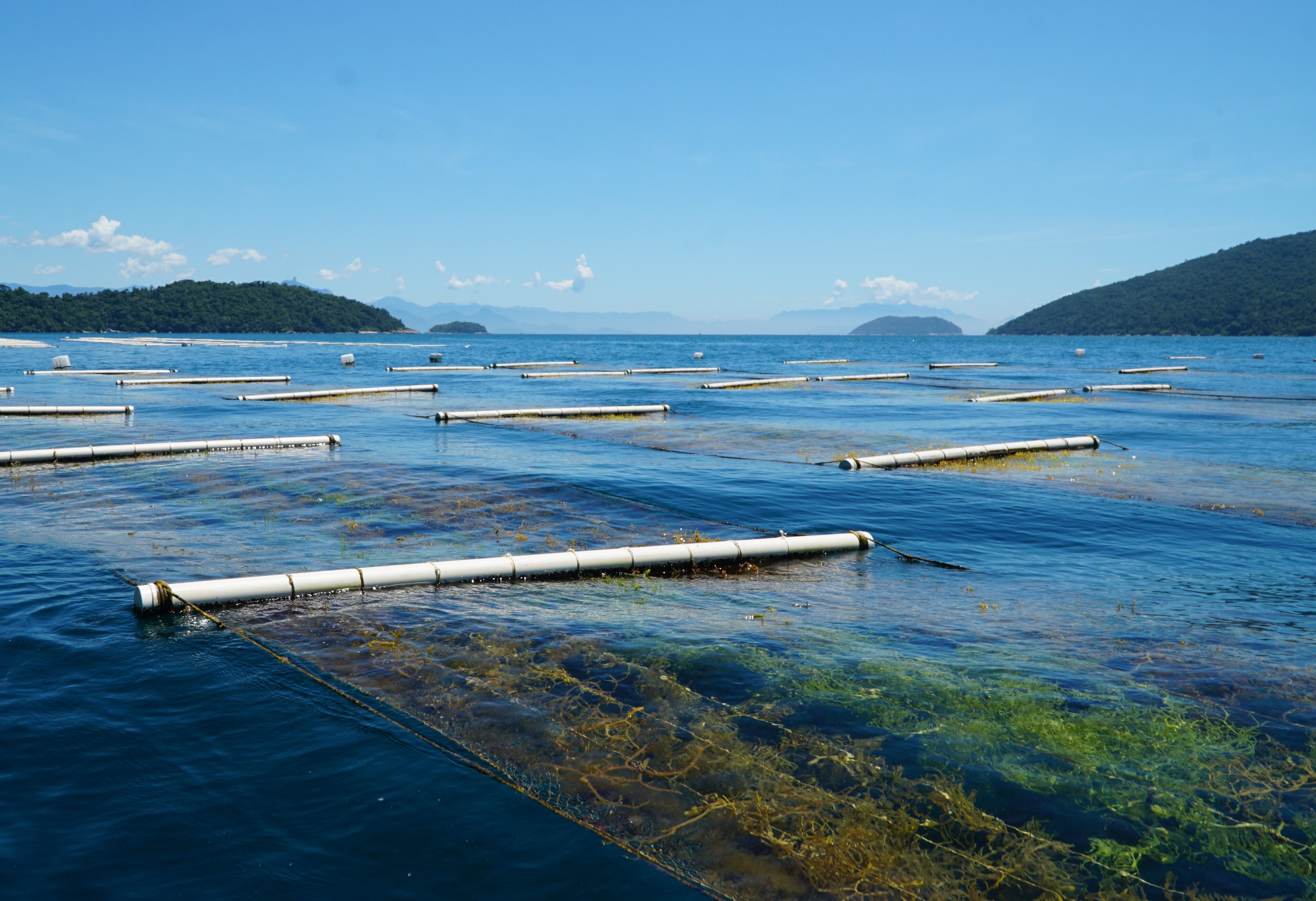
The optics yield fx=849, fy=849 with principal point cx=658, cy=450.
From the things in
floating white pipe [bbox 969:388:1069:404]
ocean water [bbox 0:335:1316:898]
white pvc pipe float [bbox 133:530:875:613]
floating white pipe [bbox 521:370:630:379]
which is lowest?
ocean water [bbox 0:335:1316:898]

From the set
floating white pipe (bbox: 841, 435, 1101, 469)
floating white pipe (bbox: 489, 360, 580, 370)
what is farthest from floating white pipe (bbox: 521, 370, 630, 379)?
floating white pipe (bbox: 841, 435, 1101, 469)

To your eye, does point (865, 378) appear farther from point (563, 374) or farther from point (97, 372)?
point (97, 372)

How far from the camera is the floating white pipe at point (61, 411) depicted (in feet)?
104

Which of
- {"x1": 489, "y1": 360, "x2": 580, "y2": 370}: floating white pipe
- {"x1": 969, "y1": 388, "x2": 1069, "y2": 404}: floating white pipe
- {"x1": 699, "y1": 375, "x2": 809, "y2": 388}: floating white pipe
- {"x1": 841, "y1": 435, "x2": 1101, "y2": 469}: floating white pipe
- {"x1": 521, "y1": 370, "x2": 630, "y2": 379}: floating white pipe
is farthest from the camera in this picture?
{"x1": 489, "y1": 360, "x2": 580, "y2": 370}: floating white pipe

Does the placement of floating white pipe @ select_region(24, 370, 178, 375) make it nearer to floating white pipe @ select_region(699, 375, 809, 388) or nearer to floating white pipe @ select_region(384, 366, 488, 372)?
floating white pipe @ select_region(384, 366, 488, 372)

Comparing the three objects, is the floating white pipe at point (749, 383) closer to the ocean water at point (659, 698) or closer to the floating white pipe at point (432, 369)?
the floating white pipe at point (432, 369)

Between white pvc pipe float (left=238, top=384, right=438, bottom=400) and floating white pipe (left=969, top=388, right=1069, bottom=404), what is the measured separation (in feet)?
102

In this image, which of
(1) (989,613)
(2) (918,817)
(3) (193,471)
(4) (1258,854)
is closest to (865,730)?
(2) (918,817)

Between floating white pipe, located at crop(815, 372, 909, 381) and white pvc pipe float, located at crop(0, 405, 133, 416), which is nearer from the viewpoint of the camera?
white pvc pipe float, located at crop(0, 405, 133, 416)

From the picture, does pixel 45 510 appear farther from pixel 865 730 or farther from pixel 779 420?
pixel 779 420

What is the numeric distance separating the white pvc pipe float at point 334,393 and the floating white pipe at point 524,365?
94.4 feet

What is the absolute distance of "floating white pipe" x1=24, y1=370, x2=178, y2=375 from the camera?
60.8 meters

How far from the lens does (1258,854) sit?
5.92 m

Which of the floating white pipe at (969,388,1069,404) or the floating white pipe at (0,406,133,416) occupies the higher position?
the floating white pipe at (0,406,133,416)
